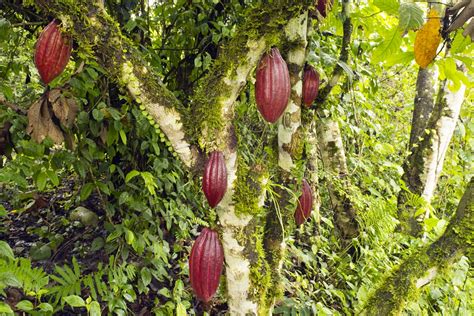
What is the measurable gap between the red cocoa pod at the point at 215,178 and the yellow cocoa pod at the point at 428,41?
815 mm

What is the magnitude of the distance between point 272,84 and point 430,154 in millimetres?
2505

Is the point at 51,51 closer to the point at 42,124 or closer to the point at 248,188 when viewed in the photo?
the point at 42,124

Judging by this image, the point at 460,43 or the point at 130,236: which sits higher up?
the point at 460,43

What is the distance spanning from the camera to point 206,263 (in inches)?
49.1

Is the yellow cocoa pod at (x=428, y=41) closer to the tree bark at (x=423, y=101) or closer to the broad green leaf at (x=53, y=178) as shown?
the broad green leaf at (x=53, y=178)

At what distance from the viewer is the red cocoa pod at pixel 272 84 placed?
1193 millimetres

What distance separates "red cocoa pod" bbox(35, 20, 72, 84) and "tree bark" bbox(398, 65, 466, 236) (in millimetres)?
2685

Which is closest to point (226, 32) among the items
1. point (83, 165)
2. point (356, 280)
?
point (83, 165)

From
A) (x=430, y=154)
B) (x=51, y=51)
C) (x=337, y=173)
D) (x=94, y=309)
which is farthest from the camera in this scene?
(x=430, y=154)

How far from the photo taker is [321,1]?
143cm

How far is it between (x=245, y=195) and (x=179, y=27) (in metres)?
1.41

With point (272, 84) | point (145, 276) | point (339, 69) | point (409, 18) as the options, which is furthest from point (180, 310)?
point (409, 18)

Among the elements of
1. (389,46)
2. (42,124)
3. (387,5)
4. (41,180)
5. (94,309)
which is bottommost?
(94,309)

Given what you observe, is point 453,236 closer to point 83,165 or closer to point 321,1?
point 321,1
